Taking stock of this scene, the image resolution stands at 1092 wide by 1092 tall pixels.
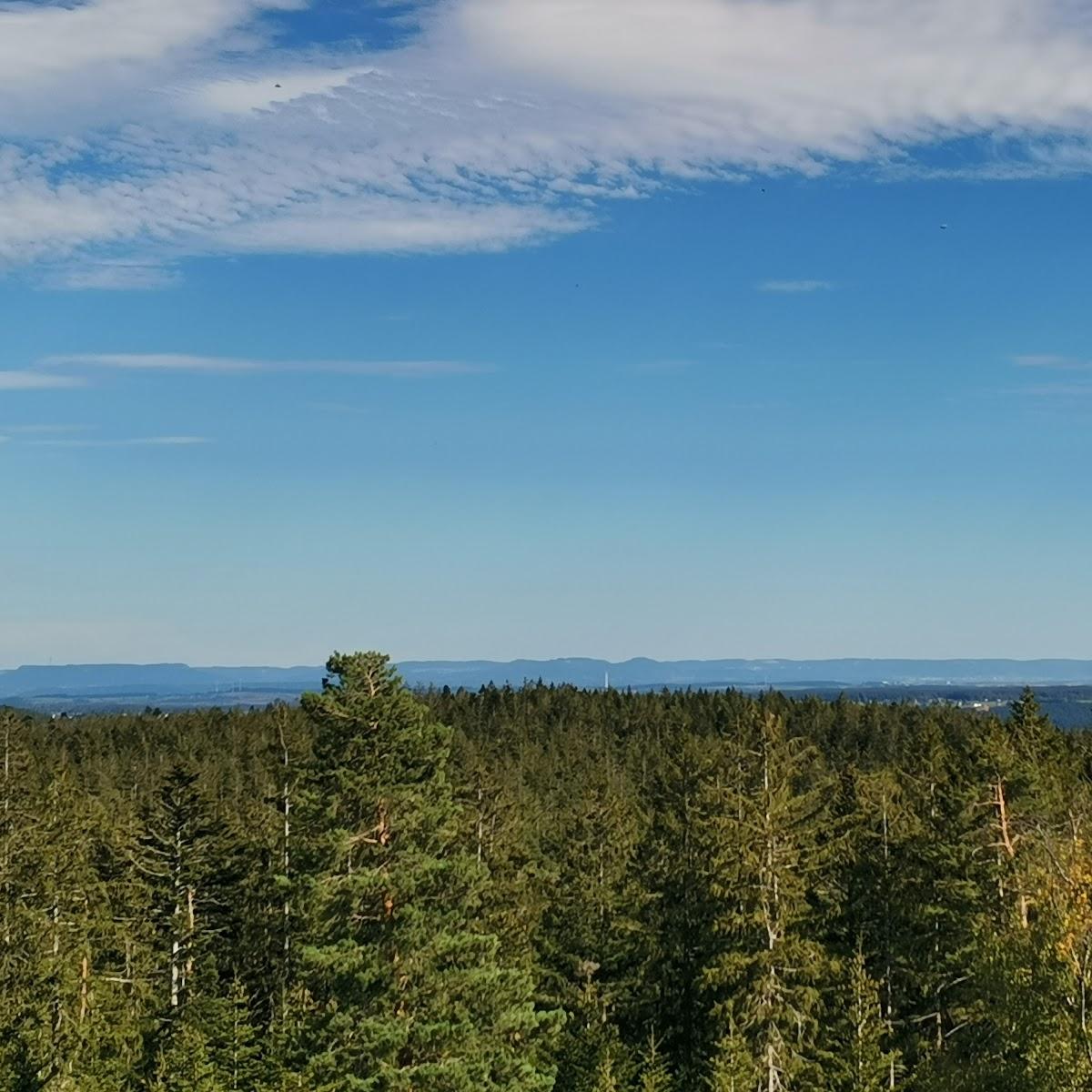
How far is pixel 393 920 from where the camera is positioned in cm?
2666

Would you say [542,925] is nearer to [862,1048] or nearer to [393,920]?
[862,1048]

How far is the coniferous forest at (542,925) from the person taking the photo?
87.2 ft

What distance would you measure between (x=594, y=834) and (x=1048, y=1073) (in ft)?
83.9

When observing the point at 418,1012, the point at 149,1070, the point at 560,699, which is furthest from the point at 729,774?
the point at 560,699

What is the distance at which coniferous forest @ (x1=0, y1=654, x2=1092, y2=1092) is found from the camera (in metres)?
26.6

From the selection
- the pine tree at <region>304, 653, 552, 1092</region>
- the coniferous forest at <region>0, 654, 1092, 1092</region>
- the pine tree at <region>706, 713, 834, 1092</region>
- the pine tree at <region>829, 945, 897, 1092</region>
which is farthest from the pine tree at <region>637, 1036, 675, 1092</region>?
the pine tree at <region>304, 653, 552, 1092</region>

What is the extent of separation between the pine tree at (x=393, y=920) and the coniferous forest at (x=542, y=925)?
2.6 inches

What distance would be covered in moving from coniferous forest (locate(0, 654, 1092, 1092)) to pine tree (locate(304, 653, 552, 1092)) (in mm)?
65

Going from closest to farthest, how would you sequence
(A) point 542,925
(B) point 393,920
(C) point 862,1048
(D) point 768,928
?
(B) point 393,920 < (C) point 862,1048 < (D) point 768,928 < (A) point 542,925

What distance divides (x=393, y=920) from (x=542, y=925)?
69.8 feet

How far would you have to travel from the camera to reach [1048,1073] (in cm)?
2323

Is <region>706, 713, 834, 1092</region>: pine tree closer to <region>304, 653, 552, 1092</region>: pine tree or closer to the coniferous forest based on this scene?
the coniferous forest

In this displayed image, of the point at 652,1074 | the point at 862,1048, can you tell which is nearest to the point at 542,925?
the point at 652,1074

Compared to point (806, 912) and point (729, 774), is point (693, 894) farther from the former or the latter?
point (806, 912)
